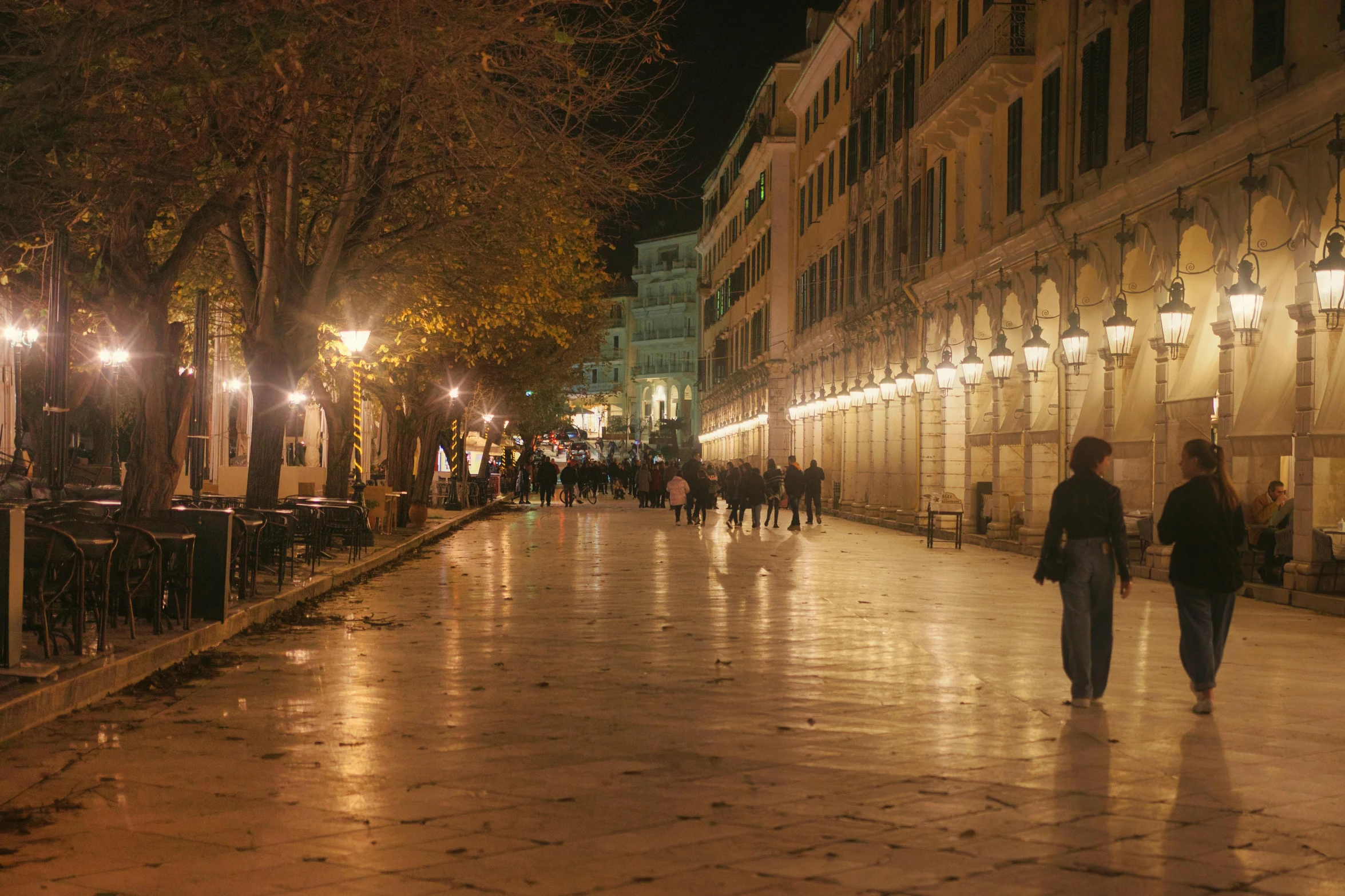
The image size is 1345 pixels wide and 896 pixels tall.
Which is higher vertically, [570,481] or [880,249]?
[880,249]

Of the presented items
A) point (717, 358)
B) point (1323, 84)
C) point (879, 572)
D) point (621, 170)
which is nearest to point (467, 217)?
point (621, 170)

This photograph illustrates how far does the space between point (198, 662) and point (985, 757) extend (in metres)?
6.22

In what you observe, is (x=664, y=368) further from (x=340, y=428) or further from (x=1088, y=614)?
(x=1088, y=614)

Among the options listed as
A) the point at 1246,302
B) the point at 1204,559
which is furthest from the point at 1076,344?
the point at 1204,559

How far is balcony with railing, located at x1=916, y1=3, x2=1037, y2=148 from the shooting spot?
101 feet

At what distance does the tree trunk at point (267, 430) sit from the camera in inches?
794

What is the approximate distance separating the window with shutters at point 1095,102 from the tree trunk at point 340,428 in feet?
45.0

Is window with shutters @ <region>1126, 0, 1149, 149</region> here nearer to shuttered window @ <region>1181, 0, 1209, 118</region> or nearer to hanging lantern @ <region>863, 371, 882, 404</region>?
shuttered window @ <region>1181, 0, 1209, 118</region>

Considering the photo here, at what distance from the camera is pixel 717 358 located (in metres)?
90.9

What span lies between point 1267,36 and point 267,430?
530 inches

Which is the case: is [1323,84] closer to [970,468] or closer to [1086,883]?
[1086,883]

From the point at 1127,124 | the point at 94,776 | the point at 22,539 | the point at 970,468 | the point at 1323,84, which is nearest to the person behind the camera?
the point at 94,776

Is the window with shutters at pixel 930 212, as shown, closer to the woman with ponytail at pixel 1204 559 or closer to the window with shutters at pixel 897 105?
the window with shutters at pixel 897 105

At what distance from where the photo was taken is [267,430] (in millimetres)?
20500
